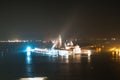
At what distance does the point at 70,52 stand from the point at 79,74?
48636mm

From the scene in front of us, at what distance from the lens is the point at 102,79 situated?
38.6 m

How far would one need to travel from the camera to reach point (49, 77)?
40.6 metres

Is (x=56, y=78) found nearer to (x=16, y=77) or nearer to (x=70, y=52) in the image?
(x=16, y=77)

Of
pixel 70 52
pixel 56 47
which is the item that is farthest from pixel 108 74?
pixel 56 47

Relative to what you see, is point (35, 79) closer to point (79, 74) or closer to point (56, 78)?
point (56, 78)

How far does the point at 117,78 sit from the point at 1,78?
42.8 ft

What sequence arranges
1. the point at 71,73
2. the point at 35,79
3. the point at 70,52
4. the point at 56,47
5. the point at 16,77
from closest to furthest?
the point at 35,79 < the point at 16,77 < the point at 71,73 < the point at 70,52 < the point at 56,47

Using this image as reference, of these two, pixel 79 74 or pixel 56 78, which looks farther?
pixel 79 74

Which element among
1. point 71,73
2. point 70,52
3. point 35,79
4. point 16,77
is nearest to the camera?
point 35,79

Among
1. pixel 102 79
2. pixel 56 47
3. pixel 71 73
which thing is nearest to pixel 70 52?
pixel 56 47

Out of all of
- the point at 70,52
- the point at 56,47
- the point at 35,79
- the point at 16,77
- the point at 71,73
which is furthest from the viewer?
the point at 56,47

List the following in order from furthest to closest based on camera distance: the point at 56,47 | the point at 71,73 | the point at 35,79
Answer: the point at 56,47, the point at 71,73, the point at 35,79

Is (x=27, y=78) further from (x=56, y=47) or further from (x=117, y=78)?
(x=56, y=47)

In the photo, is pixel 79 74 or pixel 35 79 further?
pixel 79 74
